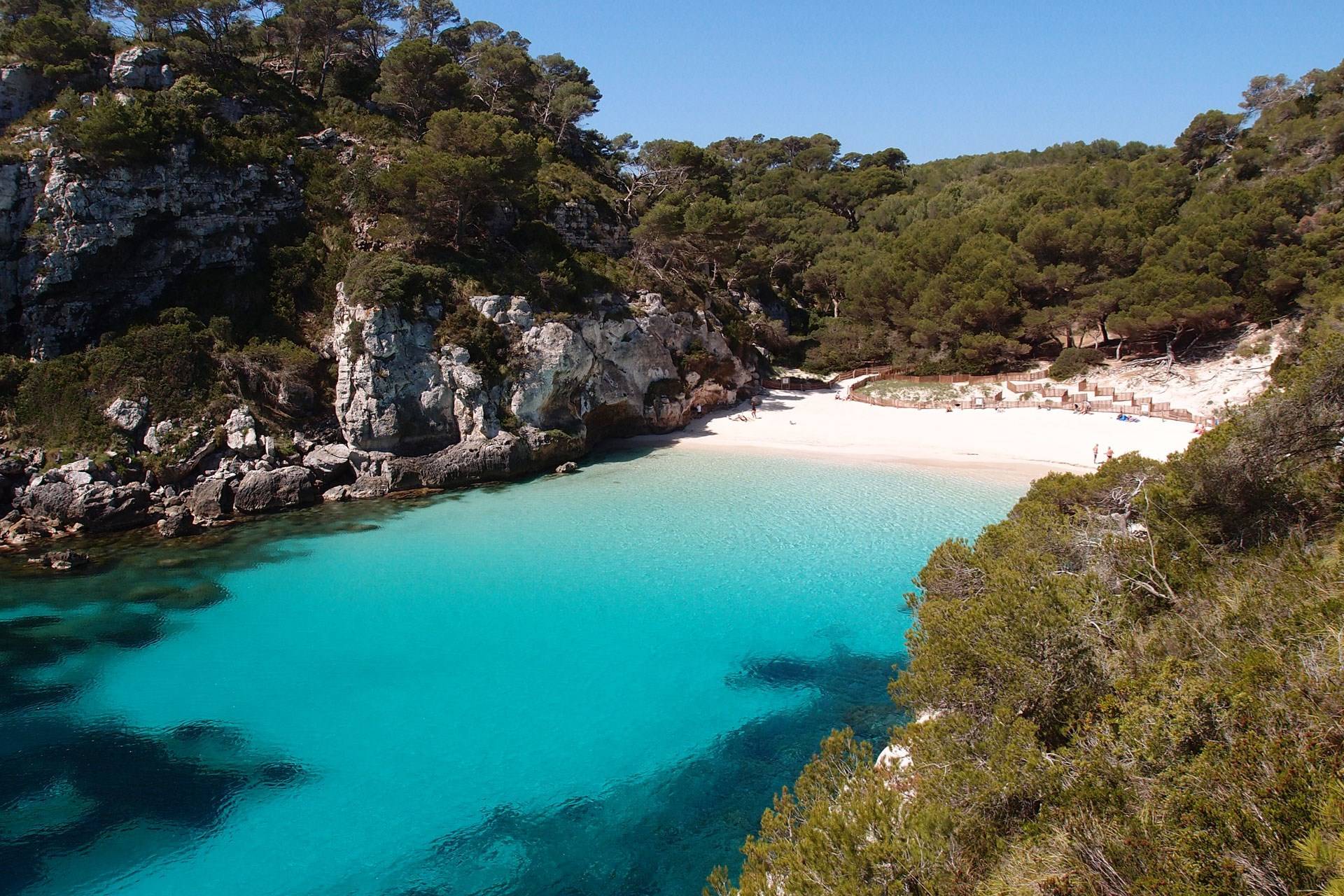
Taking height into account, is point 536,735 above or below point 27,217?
below

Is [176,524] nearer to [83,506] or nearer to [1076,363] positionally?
[83,506]

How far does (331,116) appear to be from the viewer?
3569 centimetres

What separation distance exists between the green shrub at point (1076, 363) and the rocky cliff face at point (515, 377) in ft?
61.8

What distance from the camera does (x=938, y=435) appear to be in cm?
2980

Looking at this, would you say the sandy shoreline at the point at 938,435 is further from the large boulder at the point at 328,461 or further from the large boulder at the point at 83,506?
the large boulder at the point at 83,506

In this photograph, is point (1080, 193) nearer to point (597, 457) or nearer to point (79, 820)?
point (597, 457)

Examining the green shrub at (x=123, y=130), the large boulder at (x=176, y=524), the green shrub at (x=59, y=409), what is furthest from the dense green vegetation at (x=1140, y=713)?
the green shrub at (x=123, y=130)

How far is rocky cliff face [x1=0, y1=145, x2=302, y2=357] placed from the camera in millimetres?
25797

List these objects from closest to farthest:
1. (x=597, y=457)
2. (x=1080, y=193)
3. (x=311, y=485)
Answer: (x=311, y=485) → (x=597, y=457) → (x=1080, y=193)

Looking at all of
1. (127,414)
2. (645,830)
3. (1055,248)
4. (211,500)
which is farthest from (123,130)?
(1055,248)

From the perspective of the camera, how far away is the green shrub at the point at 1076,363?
34.0m

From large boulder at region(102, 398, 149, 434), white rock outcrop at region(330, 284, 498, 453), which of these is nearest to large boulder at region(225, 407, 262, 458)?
Result: large boulder at region(102, 398, 149, 434)

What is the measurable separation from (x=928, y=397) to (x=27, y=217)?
132 ft

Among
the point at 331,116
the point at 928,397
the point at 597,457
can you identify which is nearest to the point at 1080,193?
the point at 928,397
